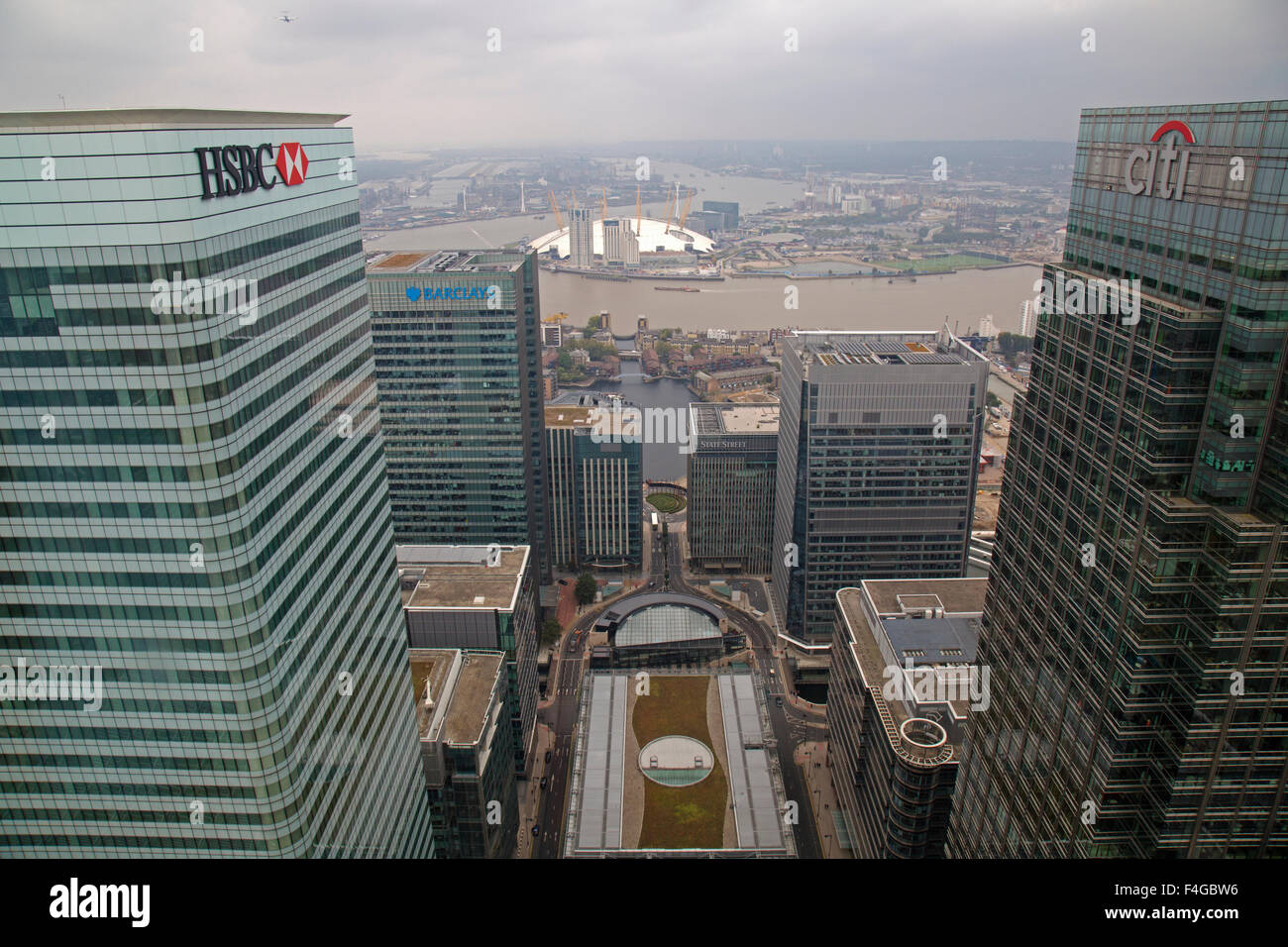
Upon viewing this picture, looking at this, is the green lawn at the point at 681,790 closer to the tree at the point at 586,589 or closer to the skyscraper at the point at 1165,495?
the skyscraper at the point at 1165,495

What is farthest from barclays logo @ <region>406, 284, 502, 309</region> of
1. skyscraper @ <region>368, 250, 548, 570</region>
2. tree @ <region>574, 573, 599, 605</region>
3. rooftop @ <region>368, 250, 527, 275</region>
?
tree @ <region>574, 573, 599, 605</region>

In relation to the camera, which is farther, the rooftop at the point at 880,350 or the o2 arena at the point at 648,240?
the o2 arena at the point at 648,240

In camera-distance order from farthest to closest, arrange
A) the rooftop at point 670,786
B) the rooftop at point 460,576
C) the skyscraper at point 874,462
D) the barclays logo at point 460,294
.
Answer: the skyscraper at point 874,462, the barclays logo at point 460,294, the rooftop at point 460,576, the rooftop at point 670,786

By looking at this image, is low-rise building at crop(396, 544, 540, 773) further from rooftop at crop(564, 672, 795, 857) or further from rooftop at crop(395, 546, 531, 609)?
rooftop at crop(564, 672, 795, 857)

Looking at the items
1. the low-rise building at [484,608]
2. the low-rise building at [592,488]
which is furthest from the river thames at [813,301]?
the low-rise building at [484,608]
